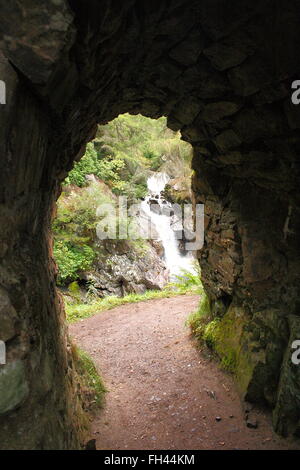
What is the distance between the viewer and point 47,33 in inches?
83.6

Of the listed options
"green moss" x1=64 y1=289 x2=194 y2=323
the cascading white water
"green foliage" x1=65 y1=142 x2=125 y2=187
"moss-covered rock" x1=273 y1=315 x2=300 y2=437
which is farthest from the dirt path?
the cascading white water

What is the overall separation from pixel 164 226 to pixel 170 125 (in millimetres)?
12548

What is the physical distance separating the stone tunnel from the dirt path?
583mm

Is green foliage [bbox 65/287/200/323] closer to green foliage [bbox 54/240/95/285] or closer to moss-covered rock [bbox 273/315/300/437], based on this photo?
green foliage [bbox 54/240/95/285]

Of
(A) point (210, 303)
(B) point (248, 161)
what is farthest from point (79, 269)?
(B) point (248, 161)

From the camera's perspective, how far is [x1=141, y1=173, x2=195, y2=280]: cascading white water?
→ 16828 millimetres

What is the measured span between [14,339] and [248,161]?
422cm

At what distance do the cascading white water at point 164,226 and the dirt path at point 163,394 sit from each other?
7759 millimetres

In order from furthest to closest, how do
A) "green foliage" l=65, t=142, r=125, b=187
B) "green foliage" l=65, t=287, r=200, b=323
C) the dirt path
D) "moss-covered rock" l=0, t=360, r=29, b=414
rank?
"green foliage" l=65, t=142, r=125, b=187 < "green foliage" l=65, t=287, r=200, b=323 < the dirt path < "moss-covered rock" l=0, t=360, r=29, b=414

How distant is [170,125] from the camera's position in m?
5.57

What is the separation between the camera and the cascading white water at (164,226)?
1683 cm

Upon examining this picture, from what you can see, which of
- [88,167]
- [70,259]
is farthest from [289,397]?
[88,167]

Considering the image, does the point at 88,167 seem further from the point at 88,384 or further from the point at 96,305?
the point at 88,384

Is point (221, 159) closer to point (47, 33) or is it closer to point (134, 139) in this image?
point (47, 33)
